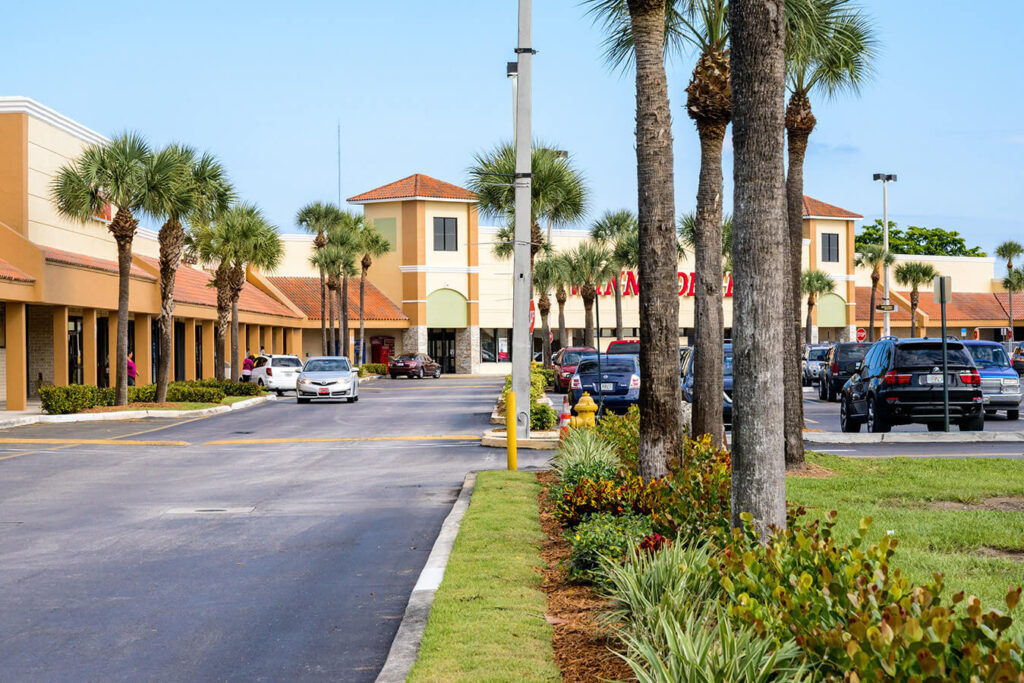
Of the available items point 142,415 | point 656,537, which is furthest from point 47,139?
point 656,537

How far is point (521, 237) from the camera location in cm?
1931

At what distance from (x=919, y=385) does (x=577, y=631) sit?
14.5 m

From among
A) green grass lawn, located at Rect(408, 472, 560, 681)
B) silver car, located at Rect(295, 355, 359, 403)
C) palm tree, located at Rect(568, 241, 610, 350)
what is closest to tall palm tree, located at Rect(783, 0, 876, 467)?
green grass lawn, located at Rect(408, 472, 560, 681)

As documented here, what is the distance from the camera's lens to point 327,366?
39.9 metres

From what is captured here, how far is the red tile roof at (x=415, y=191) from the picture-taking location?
75312mm

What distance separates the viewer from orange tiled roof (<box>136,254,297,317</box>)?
46125 mm

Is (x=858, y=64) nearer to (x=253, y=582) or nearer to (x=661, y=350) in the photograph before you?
(x=661, y=350)

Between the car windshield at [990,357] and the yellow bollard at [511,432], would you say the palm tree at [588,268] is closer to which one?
the car windshield at [990,357]

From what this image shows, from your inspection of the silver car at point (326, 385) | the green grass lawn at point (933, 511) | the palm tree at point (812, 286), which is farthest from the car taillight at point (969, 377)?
the palm tree at point (812, 286)

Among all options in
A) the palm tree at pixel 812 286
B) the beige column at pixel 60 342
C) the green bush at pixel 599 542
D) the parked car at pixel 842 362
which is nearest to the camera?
the green bush at pixel 599 542

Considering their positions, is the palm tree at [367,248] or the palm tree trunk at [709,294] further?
the palm tree at [367,248]

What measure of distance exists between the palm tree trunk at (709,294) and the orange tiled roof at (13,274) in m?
21.6

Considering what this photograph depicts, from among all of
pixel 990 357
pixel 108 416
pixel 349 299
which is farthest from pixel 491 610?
pixel 349 299

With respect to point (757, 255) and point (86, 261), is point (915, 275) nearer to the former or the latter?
point (86, 261)
